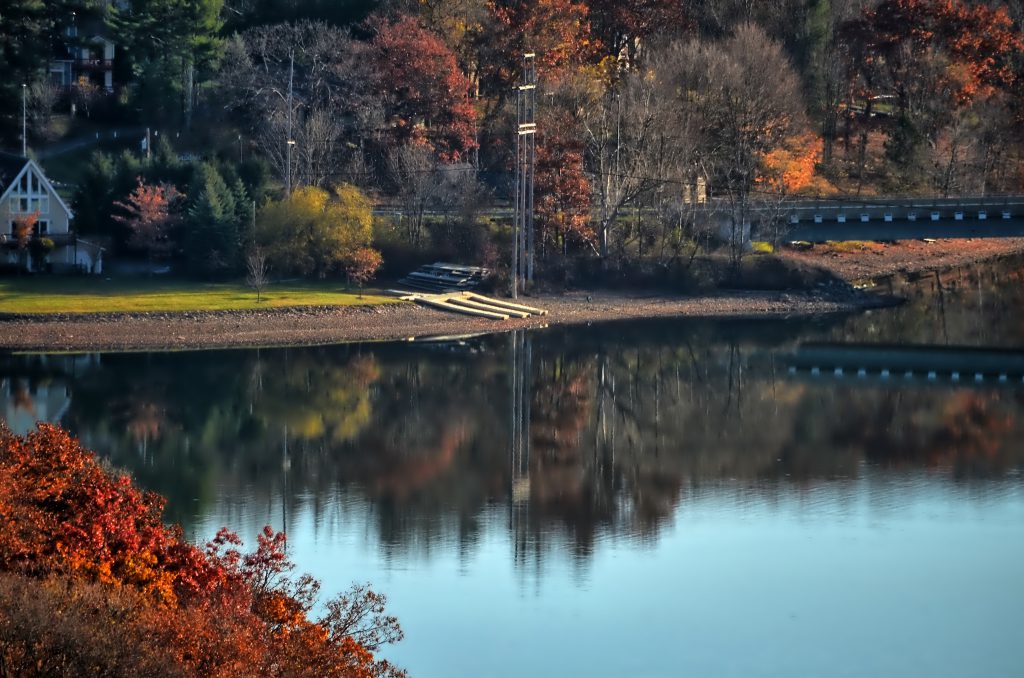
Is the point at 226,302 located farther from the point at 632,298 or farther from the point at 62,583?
the point at 62,583

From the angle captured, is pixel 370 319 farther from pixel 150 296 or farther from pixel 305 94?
pixel 305 94

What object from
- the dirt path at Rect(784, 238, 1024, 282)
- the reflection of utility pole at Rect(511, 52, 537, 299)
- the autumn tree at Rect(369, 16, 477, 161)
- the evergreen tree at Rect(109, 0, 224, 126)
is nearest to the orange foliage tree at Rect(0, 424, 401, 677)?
the reflection of utility pole at Rect(511, 52, 537, 299)

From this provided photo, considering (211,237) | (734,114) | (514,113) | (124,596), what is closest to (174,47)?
(514,113)

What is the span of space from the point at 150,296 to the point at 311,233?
8.53 m

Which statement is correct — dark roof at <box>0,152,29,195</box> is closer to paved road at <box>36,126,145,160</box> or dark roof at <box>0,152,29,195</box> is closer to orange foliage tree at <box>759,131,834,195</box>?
paved road at <box>36,126,145,160</box>

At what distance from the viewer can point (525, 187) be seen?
217 ft

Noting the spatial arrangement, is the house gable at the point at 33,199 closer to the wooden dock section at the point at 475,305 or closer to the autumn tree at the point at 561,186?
the wooden dock section at the point at 475,305

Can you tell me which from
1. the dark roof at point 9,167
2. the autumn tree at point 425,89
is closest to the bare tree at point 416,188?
the autumn tree at point 425,89

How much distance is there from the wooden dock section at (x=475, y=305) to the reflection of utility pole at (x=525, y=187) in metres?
1.83

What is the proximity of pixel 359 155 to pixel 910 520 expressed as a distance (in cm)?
4782

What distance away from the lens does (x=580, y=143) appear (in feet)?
225

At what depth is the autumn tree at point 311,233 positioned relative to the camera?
64.5m

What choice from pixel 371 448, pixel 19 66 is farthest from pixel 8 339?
pixel 19 66

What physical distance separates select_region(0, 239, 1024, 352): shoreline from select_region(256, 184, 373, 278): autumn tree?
5162 mm
